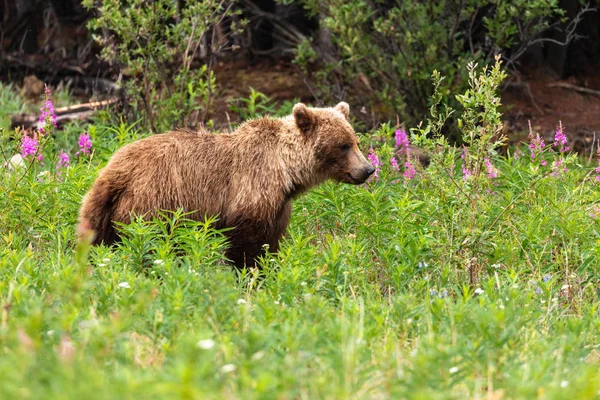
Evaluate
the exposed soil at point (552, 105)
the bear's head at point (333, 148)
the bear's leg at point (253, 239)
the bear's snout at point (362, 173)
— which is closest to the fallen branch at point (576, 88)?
the exposed soil at point (552, 105)

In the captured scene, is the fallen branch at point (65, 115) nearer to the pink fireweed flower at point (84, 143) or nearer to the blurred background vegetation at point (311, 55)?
the blurred background vegetation at point (311, 55)

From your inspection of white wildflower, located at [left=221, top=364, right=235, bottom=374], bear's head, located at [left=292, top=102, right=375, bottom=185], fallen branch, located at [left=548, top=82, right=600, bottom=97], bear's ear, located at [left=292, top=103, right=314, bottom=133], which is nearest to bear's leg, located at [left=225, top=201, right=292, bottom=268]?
bear's head, located at [left=292, top=102, right=375, bottom=185]

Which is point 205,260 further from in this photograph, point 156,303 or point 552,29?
point 552,29

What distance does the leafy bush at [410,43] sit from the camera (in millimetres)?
10602

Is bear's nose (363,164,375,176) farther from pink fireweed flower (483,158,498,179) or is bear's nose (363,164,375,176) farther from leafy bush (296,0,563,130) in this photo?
leafy bush (296,0,563,130)

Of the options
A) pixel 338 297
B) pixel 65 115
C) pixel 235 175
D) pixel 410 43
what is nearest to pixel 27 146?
pixel 235 175

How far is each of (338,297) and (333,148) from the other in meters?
2.15

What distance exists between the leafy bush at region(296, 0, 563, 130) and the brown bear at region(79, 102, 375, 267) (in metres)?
3.10

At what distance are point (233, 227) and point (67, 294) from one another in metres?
2.18

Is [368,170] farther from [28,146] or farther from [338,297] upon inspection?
[28,146]

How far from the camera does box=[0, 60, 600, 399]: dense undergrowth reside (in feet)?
12.2

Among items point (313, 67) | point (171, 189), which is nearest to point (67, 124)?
point (313, 67)

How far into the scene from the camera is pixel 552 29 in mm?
13625

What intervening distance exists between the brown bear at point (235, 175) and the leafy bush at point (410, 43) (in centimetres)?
310
